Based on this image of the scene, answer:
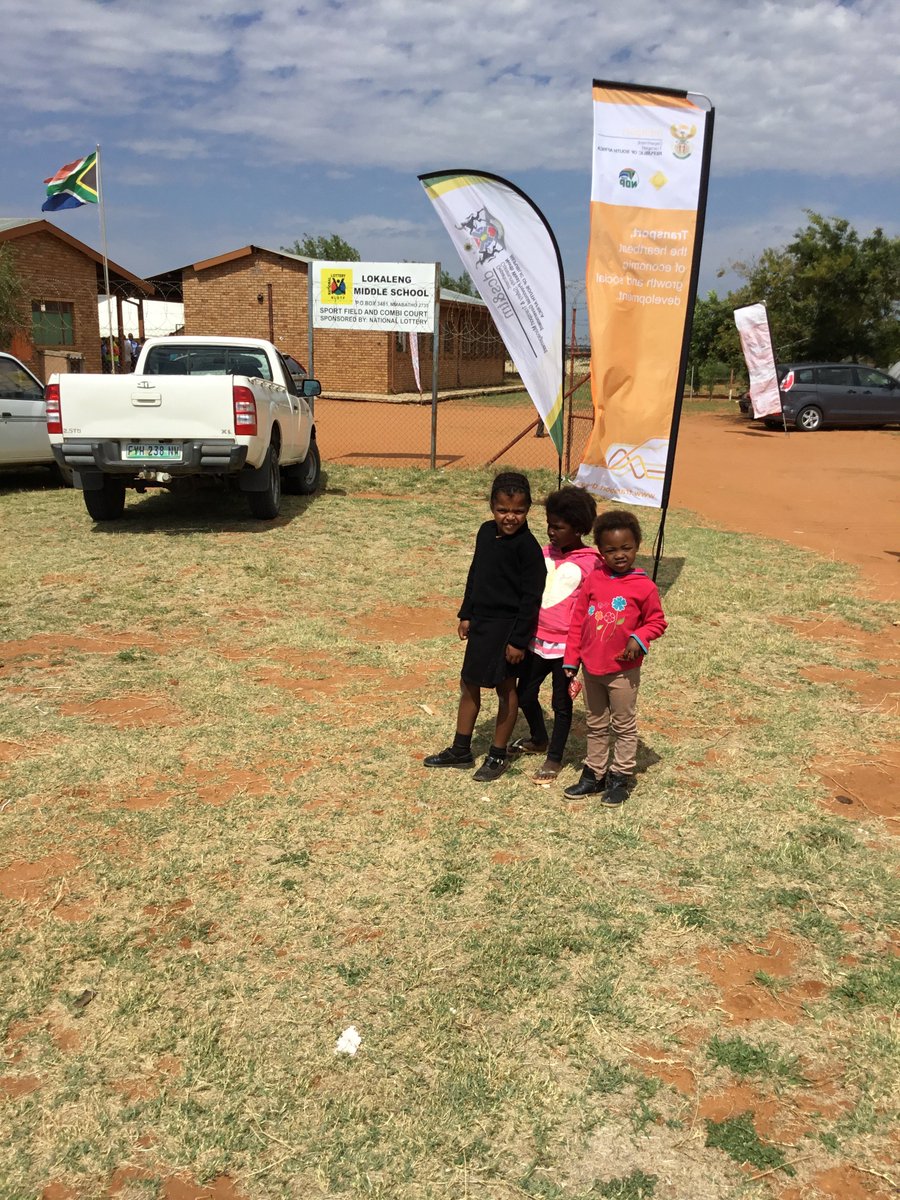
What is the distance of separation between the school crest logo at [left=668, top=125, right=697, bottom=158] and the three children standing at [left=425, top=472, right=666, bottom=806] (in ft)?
10.8

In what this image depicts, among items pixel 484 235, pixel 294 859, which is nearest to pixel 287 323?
pixel 484 235

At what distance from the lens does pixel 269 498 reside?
29.4 feet

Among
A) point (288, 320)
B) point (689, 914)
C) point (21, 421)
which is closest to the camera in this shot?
point (689, 914)

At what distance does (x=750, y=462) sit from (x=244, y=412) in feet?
36.1

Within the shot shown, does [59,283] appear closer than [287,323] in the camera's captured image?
Yes

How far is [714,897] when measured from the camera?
10.5ft

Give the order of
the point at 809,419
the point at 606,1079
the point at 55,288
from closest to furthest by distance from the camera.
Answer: the point at 606,1079, the point at 809,419, the point at 55,288

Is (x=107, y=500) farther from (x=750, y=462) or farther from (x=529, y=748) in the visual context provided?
(x=750, y=462)

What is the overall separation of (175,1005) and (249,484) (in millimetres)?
6516

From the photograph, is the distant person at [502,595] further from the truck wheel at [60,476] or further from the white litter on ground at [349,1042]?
the truck wheel at [60,476]

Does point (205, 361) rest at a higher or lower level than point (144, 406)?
higher

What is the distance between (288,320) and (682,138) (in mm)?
21820

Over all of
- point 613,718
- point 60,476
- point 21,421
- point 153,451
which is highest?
point 21,421

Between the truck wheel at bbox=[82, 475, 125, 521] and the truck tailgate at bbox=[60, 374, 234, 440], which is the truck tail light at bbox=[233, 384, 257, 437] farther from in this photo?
the truck wheel at bbox=[82, 475, 125, 521]
